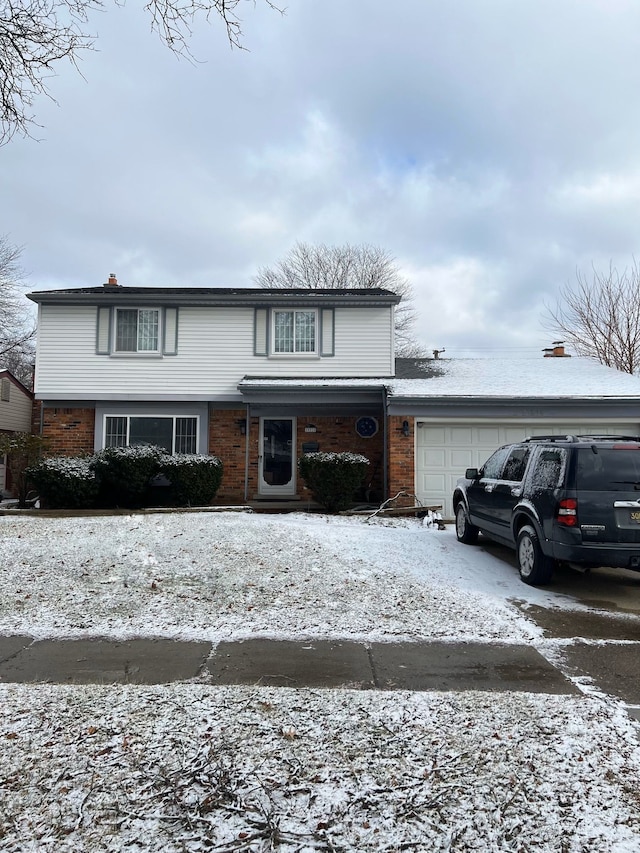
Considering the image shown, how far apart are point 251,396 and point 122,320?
421 centimetres

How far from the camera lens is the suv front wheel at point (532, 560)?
6.38 metres

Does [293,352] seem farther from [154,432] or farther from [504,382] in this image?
[504,382]

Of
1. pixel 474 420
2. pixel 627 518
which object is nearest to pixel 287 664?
pixel 627 518

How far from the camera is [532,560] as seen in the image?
652 cm

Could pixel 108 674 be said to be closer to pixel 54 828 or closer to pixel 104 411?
pixel 54 828

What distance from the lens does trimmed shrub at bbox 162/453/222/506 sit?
40.0 ft

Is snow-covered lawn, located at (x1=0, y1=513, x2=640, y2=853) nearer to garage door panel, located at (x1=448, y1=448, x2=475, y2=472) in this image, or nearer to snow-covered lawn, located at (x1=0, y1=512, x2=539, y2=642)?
snow-covered lawn, located at (x1=0, y1=512, x2=539, y2=642)

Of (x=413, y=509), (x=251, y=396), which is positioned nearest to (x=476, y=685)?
(x=413, y=509)

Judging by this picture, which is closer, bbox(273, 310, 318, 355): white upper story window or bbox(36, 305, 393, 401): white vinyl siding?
bbox(36, 305, 393, 401): white vinyl siding

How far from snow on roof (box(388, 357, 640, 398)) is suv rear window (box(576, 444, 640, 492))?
5.89 m

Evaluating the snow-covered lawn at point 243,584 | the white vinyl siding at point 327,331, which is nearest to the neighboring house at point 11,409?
the snow-covered lawn at point 243,584

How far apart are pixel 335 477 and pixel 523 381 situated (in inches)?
209

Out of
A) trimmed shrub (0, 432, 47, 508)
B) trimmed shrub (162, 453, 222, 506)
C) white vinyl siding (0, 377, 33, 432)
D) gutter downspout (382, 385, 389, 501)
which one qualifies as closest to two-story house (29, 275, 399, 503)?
trimmed shrub (0, 432, 47, 508)

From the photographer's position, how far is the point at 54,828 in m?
2.29
